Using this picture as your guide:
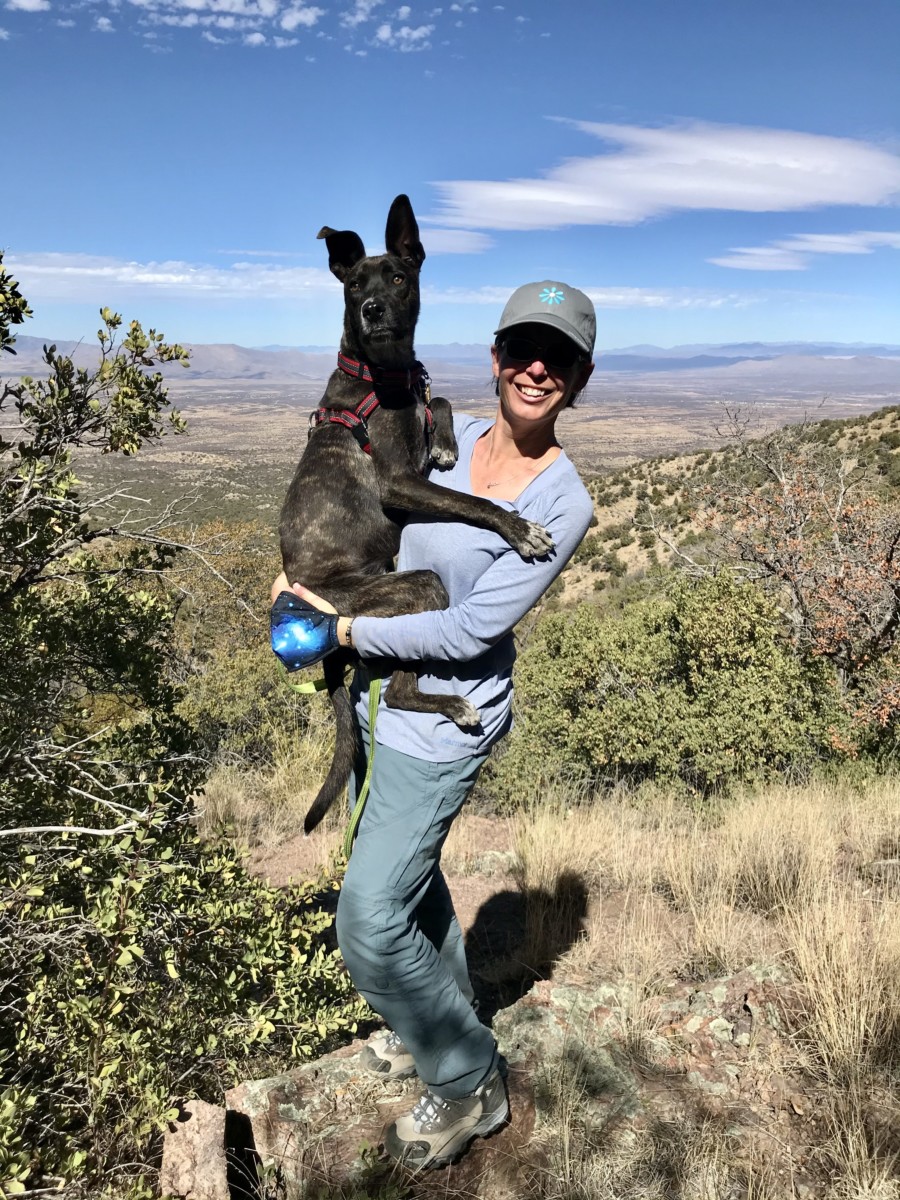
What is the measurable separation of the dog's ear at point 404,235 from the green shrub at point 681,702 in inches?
220

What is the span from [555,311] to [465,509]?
0.68m

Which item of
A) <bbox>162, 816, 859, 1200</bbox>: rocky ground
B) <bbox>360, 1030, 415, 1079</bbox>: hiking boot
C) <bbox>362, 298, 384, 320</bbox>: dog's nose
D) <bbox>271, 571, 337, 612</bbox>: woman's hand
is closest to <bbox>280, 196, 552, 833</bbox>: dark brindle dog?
<bbox>362, 298, 384, 320</bbox>: dog's nose

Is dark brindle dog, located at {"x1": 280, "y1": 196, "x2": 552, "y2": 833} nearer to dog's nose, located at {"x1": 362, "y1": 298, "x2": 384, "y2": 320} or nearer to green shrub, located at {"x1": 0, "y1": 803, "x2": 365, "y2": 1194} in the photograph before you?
dog's nose, located at {"x1": 362, "y1": 298, "x2": 384, "y2": 320}

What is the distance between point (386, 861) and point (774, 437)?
33.8 feet

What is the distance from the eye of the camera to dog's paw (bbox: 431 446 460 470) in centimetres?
307

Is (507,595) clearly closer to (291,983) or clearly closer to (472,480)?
(472,480)

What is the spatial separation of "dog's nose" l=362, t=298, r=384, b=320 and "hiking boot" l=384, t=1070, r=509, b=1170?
2.84m

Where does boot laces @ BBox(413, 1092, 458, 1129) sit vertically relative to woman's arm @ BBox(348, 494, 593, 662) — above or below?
below

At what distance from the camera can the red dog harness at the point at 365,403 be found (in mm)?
3219

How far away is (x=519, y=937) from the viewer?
467 cm

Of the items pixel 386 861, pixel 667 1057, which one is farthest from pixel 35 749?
pixel 667 1057

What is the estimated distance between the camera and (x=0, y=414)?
3811mm

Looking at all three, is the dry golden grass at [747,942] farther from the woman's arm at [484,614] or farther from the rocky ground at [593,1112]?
the woman's arm at [484,614]

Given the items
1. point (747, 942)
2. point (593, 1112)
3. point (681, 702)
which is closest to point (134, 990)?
point (593, 1112)
